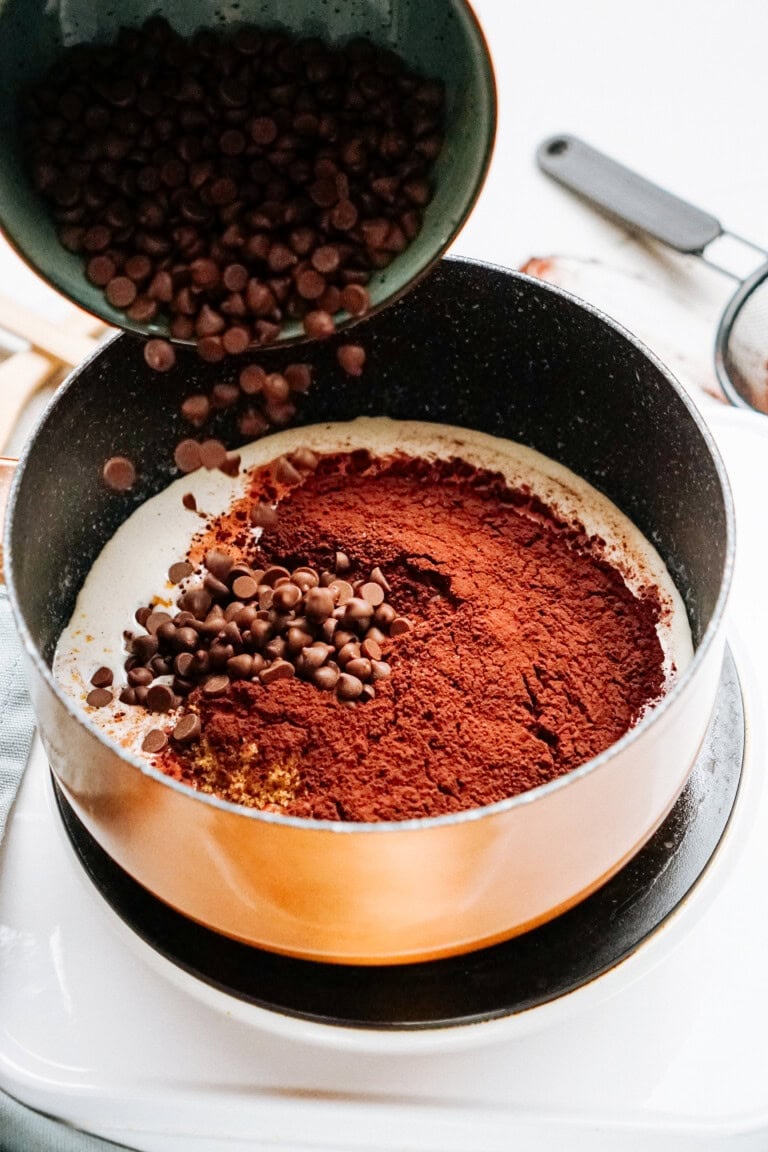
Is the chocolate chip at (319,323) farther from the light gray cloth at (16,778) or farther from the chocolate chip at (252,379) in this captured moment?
the light gray cloth at (16,778)

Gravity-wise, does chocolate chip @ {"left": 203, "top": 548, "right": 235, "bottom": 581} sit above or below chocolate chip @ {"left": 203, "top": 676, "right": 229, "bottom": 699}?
above

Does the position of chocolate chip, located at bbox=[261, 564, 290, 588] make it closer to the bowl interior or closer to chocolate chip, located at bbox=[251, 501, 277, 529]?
chocolate chip, located at bbox=[251, 501, 277, 529]

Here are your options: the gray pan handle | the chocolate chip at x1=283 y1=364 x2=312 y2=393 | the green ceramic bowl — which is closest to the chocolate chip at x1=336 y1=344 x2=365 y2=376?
the chocolate chip at x1=283 y1=364 x2=312 y2=393

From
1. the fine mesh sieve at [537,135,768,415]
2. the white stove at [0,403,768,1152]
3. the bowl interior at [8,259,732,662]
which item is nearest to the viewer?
the white stove at [0,403,768,1152]

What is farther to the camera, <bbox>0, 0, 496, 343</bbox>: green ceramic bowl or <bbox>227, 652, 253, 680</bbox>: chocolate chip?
<bbox>227, 652, 253, 680</bbox>: chocolate chip

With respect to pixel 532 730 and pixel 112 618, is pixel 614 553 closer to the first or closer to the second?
pixel 532 730

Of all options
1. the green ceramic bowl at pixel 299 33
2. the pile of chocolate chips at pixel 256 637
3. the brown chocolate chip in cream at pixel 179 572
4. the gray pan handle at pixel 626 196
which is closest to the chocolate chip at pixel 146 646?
the pile of chocolate chips at pixel 256 637

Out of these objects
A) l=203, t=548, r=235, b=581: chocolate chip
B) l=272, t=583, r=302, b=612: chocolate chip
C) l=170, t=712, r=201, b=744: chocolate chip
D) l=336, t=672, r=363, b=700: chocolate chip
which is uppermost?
l=336, t=672, r=363, b=700: chocolate chip
